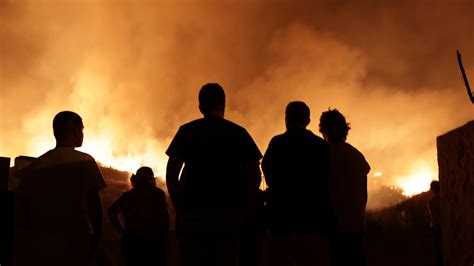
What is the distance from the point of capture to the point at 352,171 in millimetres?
4043

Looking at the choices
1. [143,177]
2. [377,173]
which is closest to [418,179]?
[377,173]

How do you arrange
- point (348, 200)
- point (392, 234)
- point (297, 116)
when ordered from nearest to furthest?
point (297, 116) < point (348, 200) < point (392, 234)

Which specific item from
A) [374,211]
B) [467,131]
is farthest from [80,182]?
[374,211]

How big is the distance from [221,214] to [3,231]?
1462mm

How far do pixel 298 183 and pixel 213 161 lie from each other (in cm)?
63

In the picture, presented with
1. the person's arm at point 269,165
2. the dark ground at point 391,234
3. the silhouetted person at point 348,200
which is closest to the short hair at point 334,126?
the silhouetted person at point 348,200

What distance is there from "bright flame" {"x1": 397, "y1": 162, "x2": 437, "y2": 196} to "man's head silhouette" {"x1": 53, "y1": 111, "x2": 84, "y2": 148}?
67.1 ft

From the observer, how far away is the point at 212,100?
10.5 ft

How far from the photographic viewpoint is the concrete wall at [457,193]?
19.7 feet

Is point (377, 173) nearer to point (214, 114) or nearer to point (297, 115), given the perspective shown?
point (297, 115)

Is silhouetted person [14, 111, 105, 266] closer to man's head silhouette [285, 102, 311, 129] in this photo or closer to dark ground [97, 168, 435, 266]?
man's head silhouette [285, 102, 311, 129]

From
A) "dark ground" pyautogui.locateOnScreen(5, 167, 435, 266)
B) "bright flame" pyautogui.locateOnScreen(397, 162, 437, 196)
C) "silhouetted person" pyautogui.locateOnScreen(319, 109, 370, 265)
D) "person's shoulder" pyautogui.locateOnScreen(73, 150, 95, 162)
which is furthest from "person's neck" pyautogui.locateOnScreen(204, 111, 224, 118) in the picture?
"bright flame" pyautogui.locateOnScreen(397, 162, 437, 196)

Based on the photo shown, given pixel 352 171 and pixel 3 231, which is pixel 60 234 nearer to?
pixel 3 231

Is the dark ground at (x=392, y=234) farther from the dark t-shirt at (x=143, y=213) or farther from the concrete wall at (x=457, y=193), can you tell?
the concrete wall at (x=457, y=193)
